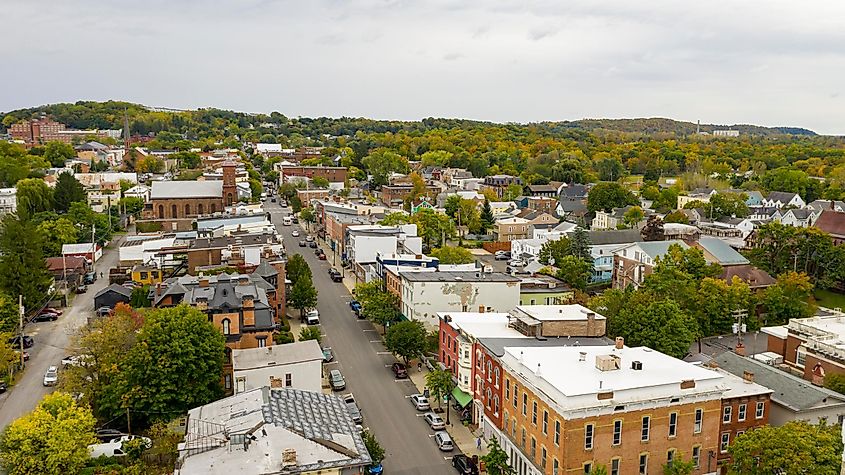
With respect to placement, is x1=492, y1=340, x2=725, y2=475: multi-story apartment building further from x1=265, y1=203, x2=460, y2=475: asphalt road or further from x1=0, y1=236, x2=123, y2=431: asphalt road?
x1=0, y1=236, x2=123, y2=431: asphalt road

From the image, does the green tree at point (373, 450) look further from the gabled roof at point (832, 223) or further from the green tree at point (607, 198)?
the green tree at point (607, 198)

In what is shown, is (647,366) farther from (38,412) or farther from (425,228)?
(425,228)

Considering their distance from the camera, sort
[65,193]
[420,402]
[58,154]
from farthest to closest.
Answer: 1. [58,154]
2. [65,193]
3. [420,402]

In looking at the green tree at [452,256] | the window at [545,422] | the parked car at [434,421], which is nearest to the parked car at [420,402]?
the parked car at [434,421]

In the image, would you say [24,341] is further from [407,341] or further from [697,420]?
[697,420]

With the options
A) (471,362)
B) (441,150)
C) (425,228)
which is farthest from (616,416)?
(441,150)

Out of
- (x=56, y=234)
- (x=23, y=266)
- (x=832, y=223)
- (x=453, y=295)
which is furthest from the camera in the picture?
(x=832, y=223)

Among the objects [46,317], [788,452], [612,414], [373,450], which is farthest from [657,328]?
[46,317]
